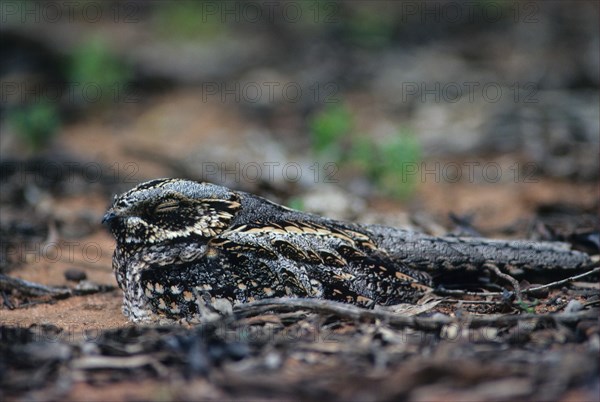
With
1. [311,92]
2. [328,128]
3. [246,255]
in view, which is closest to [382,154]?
[328,128]

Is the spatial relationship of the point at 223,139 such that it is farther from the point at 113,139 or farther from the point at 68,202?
the point at 68,202

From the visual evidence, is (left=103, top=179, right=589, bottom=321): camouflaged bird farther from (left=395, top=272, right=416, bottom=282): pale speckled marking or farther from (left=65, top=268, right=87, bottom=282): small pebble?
(left=65, top=268, right=87, bottom=282): small pebble

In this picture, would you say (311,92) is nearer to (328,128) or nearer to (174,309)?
(328,128)

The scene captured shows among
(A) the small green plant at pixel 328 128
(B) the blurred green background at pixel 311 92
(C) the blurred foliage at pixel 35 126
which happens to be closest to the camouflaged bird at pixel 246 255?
(B) the blurred green background at pixel 311 92

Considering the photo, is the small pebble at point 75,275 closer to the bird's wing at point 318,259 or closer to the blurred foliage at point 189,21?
the bird's wing at point 318,259

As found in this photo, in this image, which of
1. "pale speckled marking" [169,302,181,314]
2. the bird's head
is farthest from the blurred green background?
"pale speckled marking" [169,302,181,314]

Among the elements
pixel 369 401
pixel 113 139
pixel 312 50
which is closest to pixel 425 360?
pixel 369 401

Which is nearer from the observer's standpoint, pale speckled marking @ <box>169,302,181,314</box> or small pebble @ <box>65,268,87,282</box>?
pale speckled marking @ <box>169,302,181,314</box>

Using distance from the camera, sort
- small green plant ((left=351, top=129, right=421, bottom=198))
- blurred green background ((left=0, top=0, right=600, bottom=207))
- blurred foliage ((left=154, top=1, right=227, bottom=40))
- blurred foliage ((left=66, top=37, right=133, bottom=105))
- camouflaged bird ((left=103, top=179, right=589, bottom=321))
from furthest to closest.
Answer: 1. blurred foliage ((left=154, top=1, right=227, bottom=40))
2. blurred foliage ((left=66, top=37, right=133, bottom=105))
3. blurred green background ((left=0, top=0, right=600, bottom=207))
4. small green plant ((left=351, top=129, right=421, bottom=198))
5. camouflaged bird ((left=103, top=179, right=589, bottom=321))
